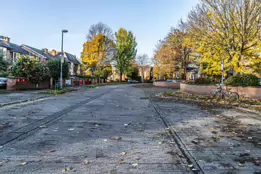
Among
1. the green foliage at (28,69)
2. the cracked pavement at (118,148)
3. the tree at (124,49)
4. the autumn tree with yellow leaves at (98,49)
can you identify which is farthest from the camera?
the tree at (124,49)

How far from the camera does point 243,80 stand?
16.1m

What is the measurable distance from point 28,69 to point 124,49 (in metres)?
36.9

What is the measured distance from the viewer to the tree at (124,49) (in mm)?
57438

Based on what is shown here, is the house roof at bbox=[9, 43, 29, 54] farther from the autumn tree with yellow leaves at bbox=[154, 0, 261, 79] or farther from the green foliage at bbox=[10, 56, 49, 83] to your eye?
the autumn tree with yellow leaves at bbox=[154, 0, 261, 79]

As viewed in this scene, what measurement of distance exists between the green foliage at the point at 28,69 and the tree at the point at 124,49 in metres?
34.0

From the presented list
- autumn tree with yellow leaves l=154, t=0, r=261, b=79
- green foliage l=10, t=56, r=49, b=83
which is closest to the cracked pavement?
autumn tree with yellow leaves l=154, t=0, r=261, b=79

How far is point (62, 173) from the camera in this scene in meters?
3.30

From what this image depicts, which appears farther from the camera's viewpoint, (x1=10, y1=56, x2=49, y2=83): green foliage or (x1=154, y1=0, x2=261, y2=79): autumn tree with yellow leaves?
(x1=10, y1=56, x2=49, y2=83): green foliage

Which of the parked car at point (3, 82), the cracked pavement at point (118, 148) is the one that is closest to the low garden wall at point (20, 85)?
the parked car at point (3, 82)

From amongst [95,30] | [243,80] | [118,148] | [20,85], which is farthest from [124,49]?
[118,148]

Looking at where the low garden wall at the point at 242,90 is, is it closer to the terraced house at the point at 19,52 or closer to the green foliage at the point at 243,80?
the green foliage at the point at 243,80

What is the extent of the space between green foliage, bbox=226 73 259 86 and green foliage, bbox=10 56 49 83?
19.8 m

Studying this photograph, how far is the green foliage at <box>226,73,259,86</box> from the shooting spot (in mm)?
15414

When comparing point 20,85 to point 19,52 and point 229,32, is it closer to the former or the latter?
point 229,32
